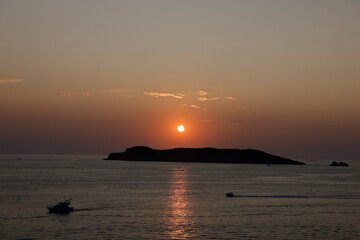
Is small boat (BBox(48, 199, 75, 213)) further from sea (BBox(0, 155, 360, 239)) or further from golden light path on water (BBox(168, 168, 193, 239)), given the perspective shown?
golden light path on water (BBox(168, 168, 193, 239))

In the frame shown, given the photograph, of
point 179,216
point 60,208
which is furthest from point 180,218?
point 60,208

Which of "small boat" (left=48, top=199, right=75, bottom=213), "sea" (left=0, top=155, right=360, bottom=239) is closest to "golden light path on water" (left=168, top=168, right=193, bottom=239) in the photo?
"sea" (left=0, top=155, right=360, bottom=239)

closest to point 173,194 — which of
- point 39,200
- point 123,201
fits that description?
point 123,201

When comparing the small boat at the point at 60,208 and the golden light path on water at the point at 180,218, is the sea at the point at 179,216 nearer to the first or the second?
the golden light path on water at the point at 180,218

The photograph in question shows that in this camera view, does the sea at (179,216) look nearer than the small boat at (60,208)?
Yes

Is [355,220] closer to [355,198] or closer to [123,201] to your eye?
[355,198]

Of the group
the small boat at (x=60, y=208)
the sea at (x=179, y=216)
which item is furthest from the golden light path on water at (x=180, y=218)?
the small boat at (x=60, y=208)

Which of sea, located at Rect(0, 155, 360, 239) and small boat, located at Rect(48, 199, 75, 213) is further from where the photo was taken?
small boat, located at Rect(48, 199, 75, 213)

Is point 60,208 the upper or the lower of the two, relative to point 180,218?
upper

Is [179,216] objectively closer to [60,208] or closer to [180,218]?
[180,218]

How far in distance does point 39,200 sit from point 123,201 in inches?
528

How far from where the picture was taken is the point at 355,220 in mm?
59594

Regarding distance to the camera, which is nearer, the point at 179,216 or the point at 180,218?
the point at 180,218

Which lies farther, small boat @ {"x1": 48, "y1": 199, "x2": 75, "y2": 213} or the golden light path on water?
small boat @ {"x1": 48, "y1": 199, "x2": 75, "y2": 213}
